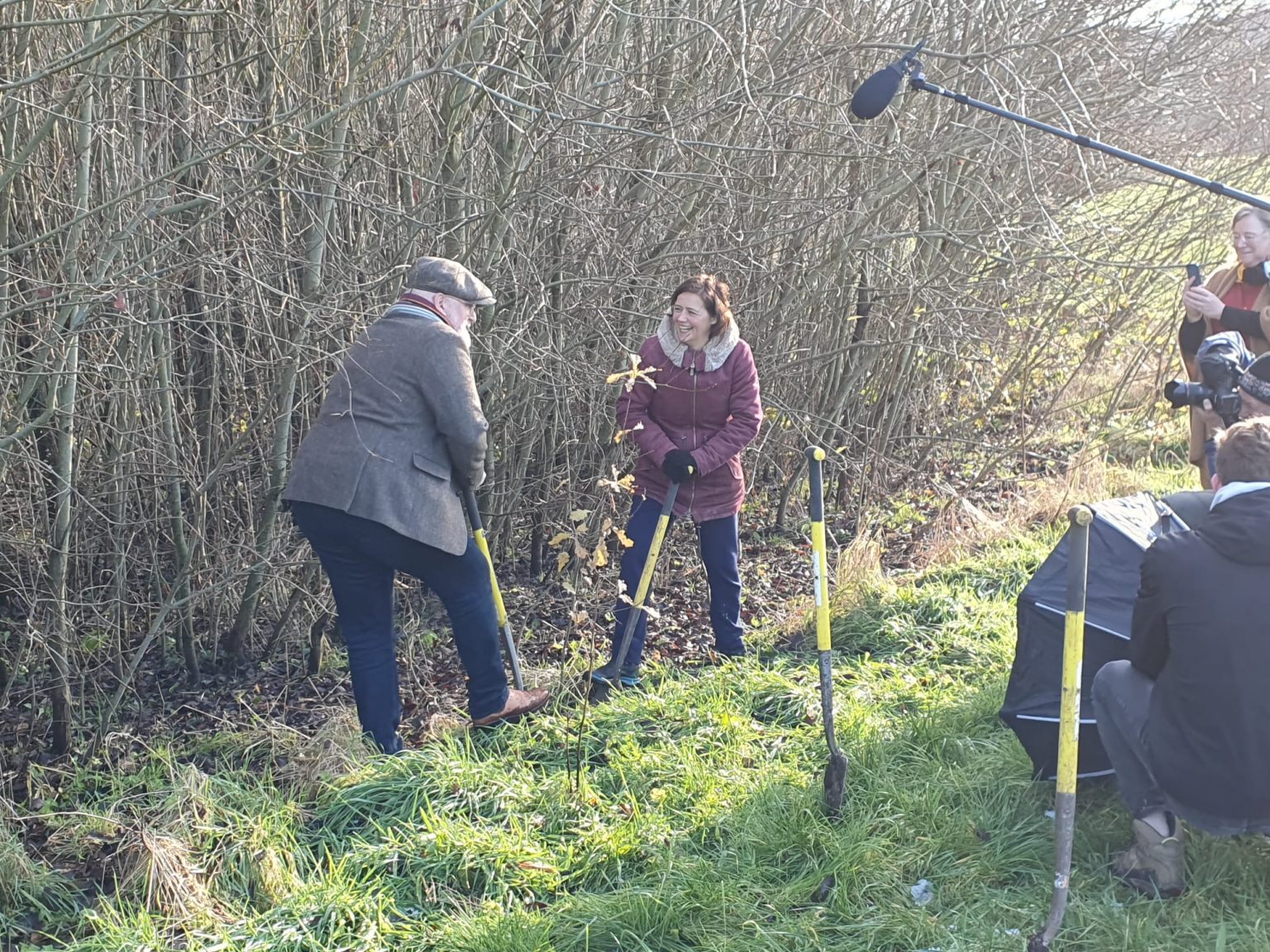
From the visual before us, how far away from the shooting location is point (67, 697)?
187 inches

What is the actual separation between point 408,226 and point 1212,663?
368 cm

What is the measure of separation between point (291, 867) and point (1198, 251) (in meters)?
8.17

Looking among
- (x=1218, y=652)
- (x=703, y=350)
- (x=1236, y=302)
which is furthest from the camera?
(x=1236, y=302)

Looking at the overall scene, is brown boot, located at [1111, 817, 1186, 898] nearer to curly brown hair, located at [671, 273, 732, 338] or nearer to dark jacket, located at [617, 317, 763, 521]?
dark jacket, located at [617, 317, 763, 521]

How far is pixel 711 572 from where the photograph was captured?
5.27m

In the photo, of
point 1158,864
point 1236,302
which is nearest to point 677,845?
point 1158,864

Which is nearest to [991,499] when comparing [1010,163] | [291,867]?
[1010,163]

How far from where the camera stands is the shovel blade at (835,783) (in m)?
3.75

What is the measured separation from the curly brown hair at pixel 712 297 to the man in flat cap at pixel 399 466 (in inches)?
38.8

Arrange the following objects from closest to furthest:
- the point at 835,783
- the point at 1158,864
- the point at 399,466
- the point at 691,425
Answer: the point at 1158,864, the point at 835,783, the point at 399,466, the point at 691,425

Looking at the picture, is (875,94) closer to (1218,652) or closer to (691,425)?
(691,425)

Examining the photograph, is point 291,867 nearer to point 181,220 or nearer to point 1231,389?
point 181,220

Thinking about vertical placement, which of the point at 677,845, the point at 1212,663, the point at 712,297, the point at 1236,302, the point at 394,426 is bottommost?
the point at 677,845

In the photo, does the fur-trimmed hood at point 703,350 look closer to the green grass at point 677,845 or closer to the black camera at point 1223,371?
the green grass at point 677,845
